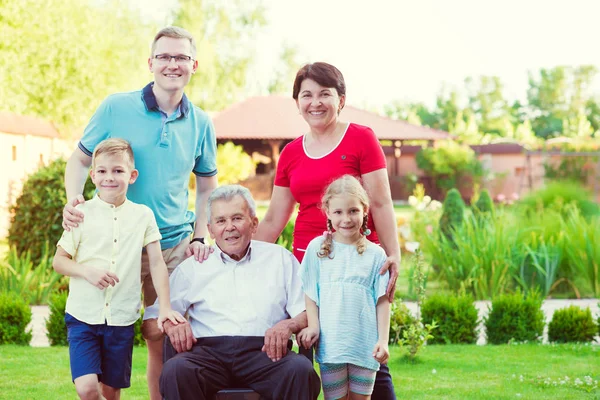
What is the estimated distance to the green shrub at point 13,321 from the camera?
5.98m

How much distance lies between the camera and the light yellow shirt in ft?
10.2

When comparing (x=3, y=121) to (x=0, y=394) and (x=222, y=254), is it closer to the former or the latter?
(x=0, y=394)

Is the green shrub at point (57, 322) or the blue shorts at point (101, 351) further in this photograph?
the green shrub at point (57, 322)

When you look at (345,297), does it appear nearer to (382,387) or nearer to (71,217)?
(382,387)

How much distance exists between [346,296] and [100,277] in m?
0.94

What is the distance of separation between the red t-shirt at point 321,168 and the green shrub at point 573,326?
135 inches

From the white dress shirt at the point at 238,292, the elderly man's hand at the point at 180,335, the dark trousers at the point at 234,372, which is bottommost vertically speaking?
the dark trousers at the point at 234,372

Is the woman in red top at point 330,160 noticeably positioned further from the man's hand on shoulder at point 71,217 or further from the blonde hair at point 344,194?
the man's hand on shoulder at point 71,217

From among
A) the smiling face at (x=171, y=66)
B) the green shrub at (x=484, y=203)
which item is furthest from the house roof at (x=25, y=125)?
the smiling face at (x=171, y=66)

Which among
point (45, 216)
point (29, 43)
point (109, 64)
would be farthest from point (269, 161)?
point (45, 216)

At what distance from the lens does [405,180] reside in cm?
2605

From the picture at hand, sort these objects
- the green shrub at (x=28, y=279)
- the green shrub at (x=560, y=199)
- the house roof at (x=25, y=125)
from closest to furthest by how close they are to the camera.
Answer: the green shrub at (x=28, y=279)
the green shrub at (x=560, y=199)
the house roof at (x=25, y=125)

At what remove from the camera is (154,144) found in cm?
330

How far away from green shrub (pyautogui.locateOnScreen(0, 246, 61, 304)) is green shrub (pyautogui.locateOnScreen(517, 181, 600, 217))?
768 cm
